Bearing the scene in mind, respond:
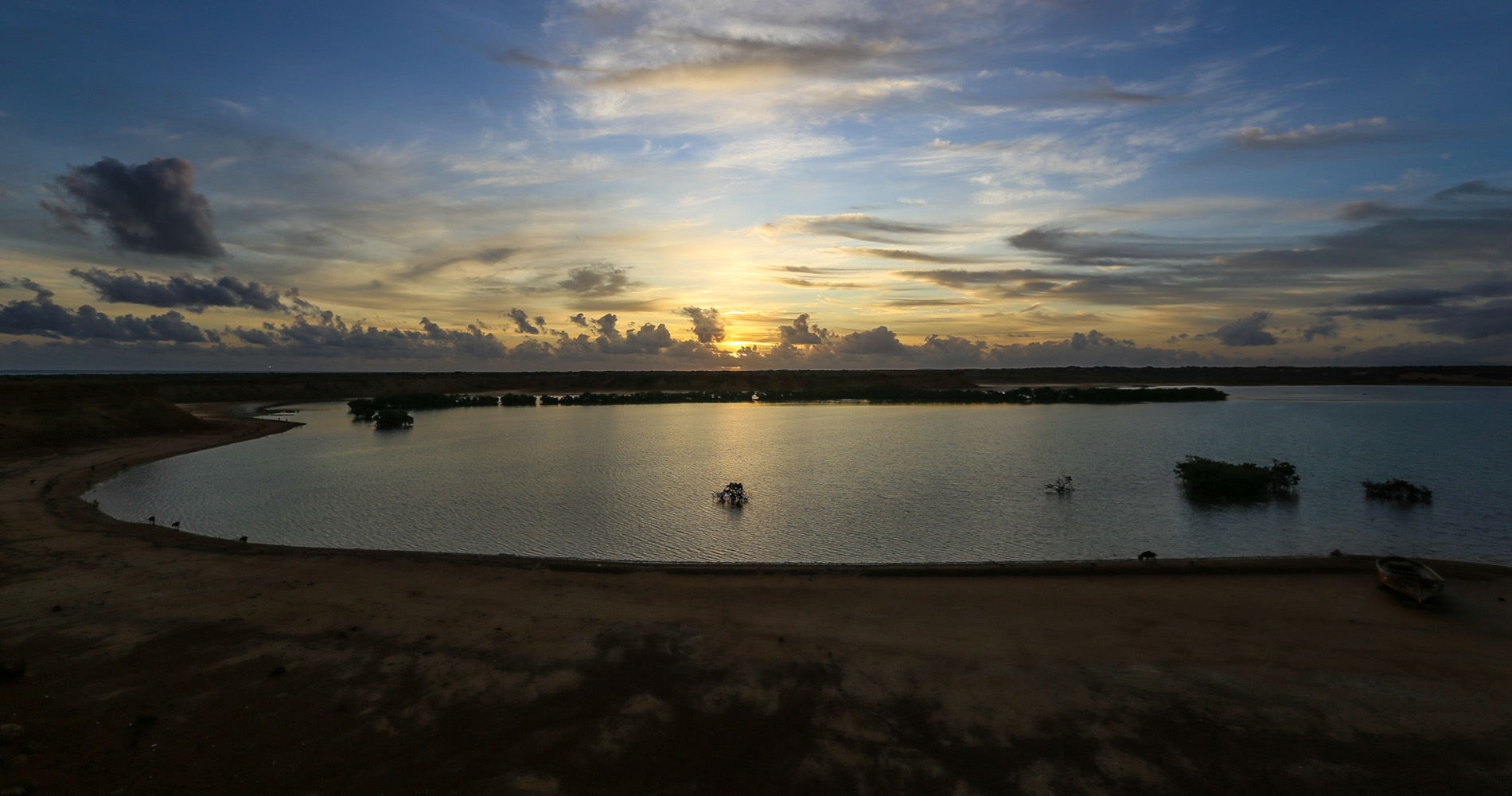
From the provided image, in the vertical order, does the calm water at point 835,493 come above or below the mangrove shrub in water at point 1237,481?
below

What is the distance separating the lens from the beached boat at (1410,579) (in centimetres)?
1355

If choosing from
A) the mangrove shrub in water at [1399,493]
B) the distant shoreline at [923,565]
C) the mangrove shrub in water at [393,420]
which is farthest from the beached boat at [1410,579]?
the mangrove shrub in water at [393,420]

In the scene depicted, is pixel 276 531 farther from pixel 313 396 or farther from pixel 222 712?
pixel 313 396

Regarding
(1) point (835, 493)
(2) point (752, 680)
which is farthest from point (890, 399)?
(2) point (752, 680)

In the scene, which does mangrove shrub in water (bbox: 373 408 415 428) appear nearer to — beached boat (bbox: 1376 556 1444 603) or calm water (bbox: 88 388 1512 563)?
calm water (bbox: 88 388 1512 563)

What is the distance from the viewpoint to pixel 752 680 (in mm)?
10570

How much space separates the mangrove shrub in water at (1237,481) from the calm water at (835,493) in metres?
0.94

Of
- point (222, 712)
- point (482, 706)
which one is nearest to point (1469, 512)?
point (482, 706)

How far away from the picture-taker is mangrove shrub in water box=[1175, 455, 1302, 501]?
26250 millimetres

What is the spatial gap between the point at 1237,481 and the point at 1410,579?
1370 cm

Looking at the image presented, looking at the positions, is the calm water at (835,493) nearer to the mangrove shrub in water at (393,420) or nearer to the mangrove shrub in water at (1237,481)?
the mangrove shrub in water at (1237,481)

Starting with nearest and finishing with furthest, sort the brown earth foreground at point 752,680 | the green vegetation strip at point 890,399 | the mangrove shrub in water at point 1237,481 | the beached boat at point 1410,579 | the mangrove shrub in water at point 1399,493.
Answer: the brown earth foreground at point 752,680
the beached boat at point 1410,579
the mangrove shrub in water at point 1399,493
the mangrove shrub in water at point 1237,481
the green vegetation strip at point 890,399

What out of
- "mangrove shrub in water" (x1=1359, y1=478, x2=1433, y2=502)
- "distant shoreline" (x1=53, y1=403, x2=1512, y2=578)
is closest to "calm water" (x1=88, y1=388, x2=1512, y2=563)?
"mangrove shrub in water" (x1=1359, y1=478, x2=1433, y2=502)

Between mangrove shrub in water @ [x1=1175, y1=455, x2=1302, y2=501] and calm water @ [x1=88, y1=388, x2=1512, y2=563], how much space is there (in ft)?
3.08
